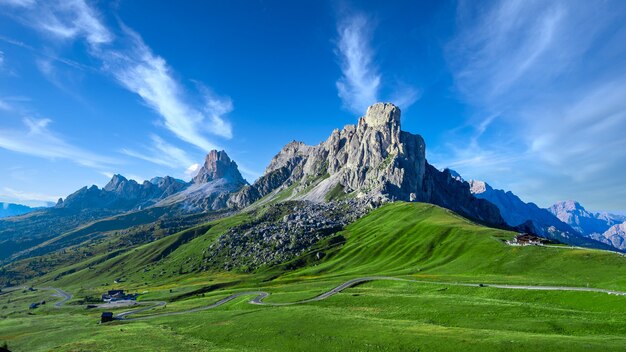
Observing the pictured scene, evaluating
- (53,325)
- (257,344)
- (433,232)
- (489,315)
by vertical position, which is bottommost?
(53,325)

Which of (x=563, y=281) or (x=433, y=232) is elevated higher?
(x=433, y=232)

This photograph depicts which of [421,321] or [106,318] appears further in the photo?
[106,318]

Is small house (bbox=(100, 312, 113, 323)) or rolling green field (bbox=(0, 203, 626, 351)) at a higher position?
rolling green field (bbox=(0, 203, 626, 351))

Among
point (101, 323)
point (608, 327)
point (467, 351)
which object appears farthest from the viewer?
point (101, 323)

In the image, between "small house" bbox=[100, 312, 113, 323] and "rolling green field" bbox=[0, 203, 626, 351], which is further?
"small house" bbox=[100, 312, 113, 323]

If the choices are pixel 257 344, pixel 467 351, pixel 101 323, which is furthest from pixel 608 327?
pixel 101 323

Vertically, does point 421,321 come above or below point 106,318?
above

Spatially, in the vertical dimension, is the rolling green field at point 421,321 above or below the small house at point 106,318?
above

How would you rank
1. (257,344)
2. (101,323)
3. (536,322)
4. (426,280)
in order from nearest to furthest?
(536,322) → (257,344) → (101,323) → (426,280)

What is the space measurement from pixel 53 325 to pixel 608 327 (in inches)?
5106

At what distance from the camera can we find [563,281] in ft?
285

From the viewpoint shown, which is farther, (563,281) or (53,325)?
(53,325)

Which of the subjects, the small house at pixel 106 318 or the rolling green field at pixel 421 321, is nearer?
the rolling green field at pixel 421 321

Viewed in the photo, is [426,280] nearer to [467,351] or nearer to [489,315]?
[489,315]
